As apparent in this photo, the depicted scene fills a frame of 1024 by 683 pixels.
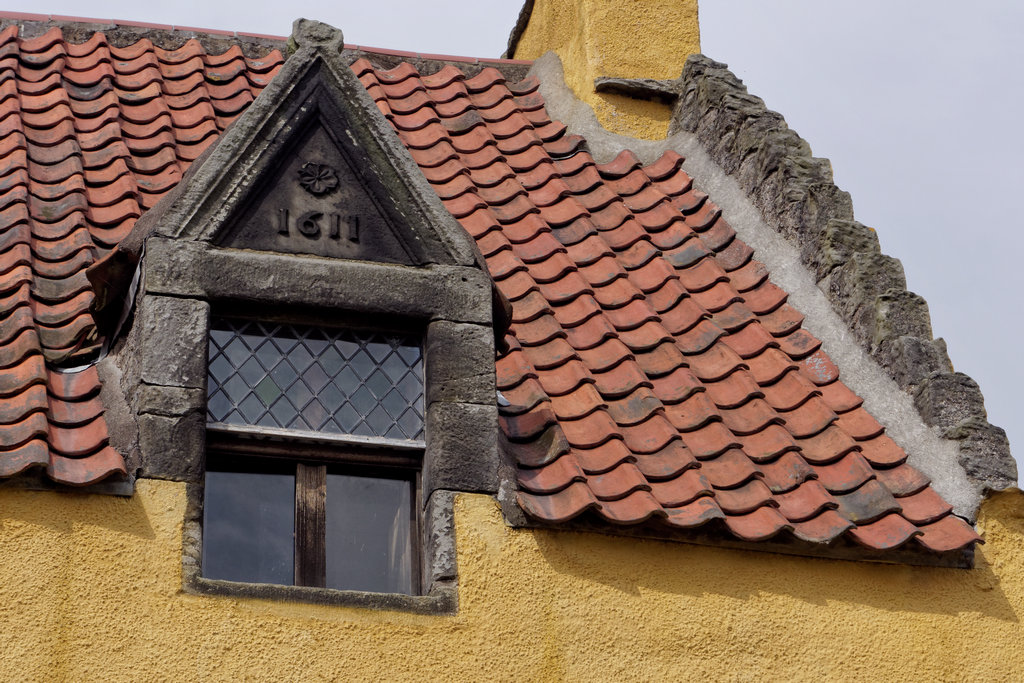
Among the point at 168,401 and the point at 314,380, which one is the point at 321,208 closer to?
the point at 314,380

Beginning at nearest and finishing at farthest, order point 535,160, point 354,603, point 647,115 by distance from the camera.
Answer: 1. point 354,603
2. point 535,160
3. point 647,115

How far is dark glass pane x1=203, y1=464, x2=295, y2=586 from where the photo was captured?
5.72 meters

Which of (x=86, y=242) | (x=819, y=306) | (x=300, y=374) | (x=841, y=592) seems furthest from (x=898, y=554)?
(x=86, y=242)

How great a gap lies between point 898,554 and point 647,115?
3428mm

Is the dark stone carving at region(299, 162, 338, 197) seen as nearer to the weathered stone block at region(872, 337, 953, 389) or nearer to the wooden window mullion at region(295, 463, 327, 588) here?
the wooden window mullion at region(295, 463, 327, 588)

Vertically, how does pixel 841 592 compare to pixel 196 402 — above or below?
below

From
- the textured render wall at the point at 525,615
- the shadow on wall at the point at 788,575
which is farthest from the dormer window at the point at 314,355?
the shadow on wall at the point at 788,575

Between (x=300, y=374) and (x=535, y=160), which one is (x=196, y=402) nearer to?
(x=300, y=374)

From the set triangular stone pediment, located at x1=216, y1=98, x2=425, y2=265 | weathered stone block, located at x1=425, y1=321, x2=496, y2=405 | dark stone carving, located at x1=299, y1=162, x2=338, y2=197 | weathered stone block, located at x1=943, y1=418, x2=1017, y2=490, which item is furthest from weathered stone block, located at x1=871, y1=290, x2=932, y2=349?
dark stone carving, located at x1=299, y1=162, x2=338, y2=197

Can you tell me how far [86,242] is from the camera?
6.78 meters

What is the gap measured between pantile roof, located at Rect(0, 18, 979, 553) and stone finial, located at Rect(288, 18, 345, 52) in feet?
3.56

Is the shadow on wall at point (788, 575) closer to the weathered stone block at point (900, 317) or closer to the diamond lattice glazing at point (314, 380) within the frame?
the diamond lattice glazing at point (314, 380)

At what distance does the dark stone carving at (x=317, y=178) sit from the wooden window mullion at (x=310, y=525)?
1.09 m

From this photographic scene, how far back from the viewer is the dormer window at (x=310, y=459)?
577 centimetres
